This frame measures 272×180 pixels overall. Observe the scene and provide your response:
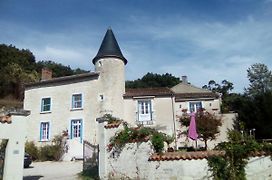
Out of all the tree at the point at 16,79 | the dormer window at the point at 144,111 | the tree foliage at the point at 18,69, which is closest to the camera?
the dormer window at the point at 144,111

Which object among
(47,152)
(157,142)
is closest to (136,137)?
(157,142)

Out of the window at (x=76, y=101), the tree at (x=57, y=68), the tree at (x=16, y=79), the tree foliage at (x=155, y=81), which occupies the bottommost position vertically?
the window at (x=76, y=101)

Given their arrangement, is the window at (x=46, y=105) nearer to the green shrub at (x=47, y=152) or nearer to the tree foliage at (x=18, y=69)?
the green shrub at (x=47, y=152)

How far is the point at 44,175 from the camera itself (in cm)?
1494

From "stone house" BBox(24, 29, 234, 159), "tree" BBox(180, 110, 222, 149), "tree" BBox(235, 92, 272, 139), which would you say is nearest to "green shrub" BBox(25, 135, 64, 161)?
"stone house" BBox(24, 29, 234, 159)

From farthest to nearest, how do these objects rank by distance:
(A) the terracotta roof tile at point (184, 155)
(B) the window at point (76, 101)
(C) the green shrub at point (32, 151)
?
(B) the window at point (76, 101)
(C) the green shrub at point (32, 151)
(A) the terracotta roof tile at point (184, 155)

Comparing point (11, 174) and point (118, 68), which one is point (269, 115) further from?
point (11, 174)

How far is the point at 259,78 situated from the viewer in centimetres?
4484

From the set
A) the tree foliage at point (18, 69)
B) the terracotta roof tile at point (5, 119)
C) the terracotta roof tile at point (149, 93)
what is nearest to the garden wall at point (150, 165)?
the terracotta roof tile at point (5, 119)

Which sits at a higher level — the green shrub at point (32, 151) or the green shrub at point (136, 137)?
the green shrub at point (136, 137)

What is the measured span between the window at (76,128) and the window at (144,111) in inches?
200

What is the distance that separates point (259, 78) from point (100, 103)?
97.2ft

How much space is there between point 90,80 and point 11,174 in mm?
15078

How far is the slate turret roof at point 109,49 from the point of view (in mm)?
25688
